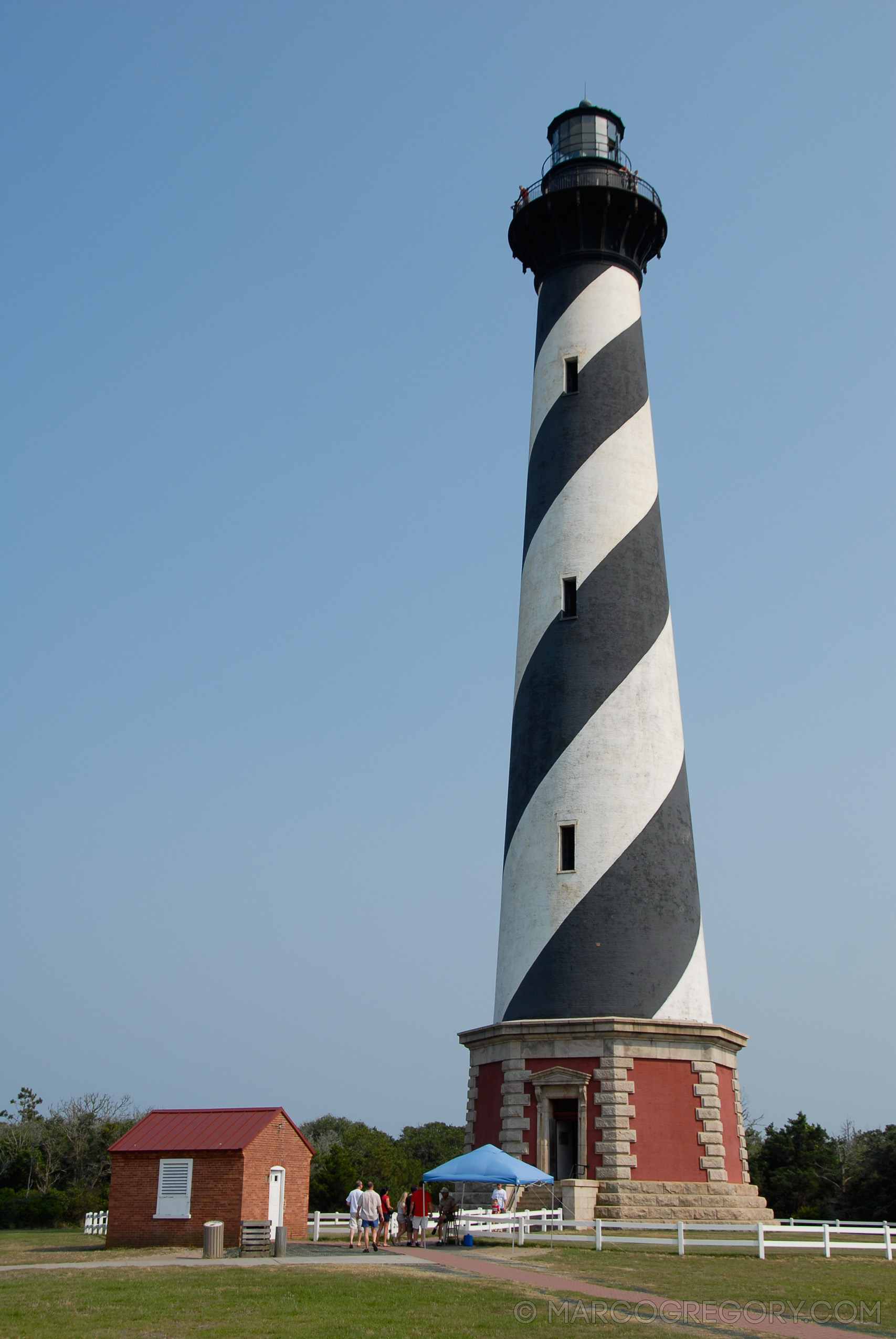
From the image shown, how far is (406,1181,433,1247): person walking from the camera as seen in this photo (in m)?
19.3

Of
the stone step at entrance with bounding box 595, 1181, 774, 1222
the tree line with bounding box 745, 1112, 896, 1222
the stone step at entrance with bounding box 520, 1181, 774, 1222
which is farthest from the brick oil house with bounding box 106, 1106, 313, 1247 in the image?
the tree line with bounding box 745, 1112, 896, 1222

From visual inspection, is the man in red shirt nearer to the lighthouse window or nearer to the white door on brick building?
the white door on brick building

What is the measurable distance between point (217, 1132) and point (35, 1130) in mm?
25780

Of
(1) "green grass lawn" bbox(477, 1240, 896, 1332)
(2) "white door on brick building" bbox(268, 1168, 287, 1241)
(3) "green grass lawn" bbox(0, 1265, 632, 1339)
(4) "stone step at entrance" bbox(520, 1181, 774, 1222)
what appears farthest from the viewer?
(4) "stone step at entrance" bbox(520, 1181, 774, 1222)

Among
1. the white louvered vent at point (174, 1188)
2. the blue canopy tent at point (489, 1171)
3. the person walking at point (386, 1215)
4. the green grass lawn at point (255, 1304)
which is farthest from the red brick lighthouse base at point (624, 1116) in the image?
the green grass lawn at point (255, 1304)

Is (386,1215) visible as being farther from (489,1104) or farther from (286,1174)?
(489,1104)

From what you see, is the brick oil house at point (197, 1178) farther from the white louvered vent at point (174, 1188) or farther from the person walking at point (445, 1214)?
the person walking at point (445, 1214)

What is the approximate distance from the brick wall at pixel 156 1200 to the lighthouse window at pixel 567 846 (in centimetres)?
800

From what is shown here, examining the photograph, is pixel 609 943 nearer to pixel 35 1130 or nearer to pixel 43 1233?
pixel 43 1233

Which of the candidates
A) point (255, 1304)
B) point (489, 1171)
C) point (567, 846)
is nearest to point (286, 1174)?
point (489, 1171)

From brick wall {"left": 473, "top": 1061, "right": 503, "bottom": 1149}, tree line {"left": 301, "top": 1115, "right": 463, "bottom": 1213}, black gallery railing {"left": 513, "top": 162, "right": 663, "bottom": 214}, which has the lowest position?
tree line {"left": 301, "top": 1115, "right": 463, "bottom": 1213}

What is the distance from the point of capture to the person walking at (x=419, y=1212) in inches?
760

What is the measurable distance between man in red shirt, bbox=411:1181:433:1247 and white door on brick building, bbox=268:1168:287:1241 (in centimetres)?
244

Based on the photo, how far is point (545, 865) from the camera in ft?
78.6
